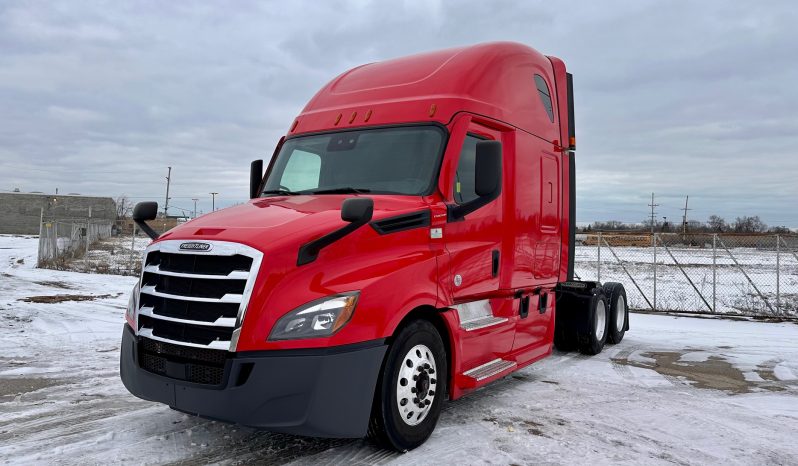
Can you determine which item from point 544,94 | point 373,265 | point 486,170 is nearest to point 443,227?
point 486,170

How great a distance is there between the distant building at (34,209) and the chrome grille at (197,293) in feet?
244

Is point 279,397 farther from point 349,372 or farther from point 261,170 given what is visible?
point 261,170

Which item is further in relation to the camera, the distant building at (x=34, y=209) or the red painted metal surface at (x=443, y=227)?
the distant building at (x=34, y=209)

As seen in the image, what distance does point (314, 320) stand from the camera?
12.0 feet

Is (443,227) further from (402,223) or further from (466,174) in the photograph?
(466,174)

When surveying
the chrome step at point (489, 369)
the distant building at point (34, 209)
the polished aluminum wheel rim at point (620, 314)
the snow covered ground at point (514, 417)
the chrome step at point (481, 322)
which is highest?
the distant building at point (34, 209)

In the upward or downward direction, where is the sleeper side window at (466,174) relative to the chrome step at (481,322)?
upward

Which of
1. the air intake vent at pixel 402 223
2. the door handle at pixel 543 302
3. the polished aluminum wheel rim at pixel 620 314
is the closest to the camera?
the air intake vent at pixel 402 223

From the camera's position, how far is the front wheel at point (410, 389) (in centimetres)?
405

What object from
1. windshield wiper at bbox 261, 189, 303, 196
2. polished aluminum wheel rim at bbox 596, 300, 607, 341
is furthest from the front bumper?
polished aluminum wheel rim at bbox 596, 300, 607, 341

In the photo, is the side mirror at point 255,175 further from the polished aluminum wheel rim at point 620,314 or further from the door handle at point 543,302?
the polished aluminum wheel rim at point 620,314

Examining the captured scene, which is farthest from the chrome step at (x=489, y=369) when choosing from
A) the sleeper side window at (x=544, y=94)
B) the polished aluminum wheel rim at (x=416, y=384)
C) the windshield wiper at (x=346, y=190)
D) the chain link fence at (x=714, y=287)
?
the chain link fence at (x=714, y=287)

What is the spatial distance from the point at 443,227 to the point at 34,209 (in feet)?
278

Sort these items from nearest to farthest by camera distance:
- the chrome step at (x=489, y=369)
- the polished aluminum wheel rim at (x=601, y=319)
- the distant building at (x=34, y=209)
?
1. the chrome step at (x=489, y=369)
2. the polished aluminum wheel rim at (x=601, y=319)
3. the distant building at (x=34, y=209)
